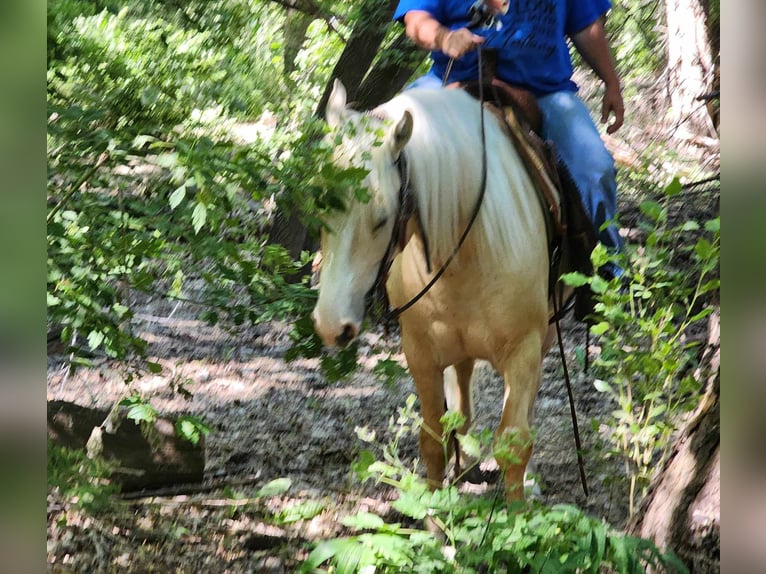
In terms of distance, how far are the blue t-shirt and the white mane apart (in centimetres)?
11

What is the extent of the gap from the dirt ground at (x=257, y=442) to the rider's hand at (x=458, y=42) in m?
0.47

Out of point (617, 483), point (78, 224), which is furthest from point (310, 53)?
point (617, 483)

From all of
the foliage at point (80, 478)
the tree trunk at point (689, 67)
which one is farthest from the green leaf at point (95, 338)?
the tree trunk at point (689, 67)

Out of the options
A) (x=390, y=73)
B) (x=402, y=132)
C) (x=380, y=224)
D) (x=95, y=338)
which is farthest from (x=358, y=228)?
(x=95, y=338)

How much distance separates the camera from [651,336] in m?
2.20

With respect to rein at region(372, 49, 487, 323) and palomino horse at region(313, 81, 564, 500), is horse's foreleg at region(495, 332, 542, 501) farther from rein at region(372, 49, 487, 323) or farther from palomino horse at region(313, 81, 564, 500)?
rein at region(372, 49, 487, 323)

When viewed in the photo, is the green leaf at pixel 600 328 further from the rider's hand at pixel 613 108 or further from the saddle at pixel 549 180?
the rider's hand at pixel 613 108

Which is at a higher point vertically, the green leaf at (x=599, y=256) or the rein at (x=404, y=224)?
the rein at (x=404, y=224)

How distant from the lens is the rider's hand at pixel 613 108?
2225 mm

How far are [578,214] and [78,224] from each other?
1207mm

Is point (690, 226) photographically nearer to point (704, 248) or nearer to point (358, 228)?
point (704, 248)

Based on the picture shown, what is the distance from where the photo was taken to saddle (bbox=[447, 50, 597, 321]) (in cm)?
220

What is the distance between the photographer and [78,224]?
207 centimetres

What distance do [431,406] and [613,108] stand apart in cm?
87
